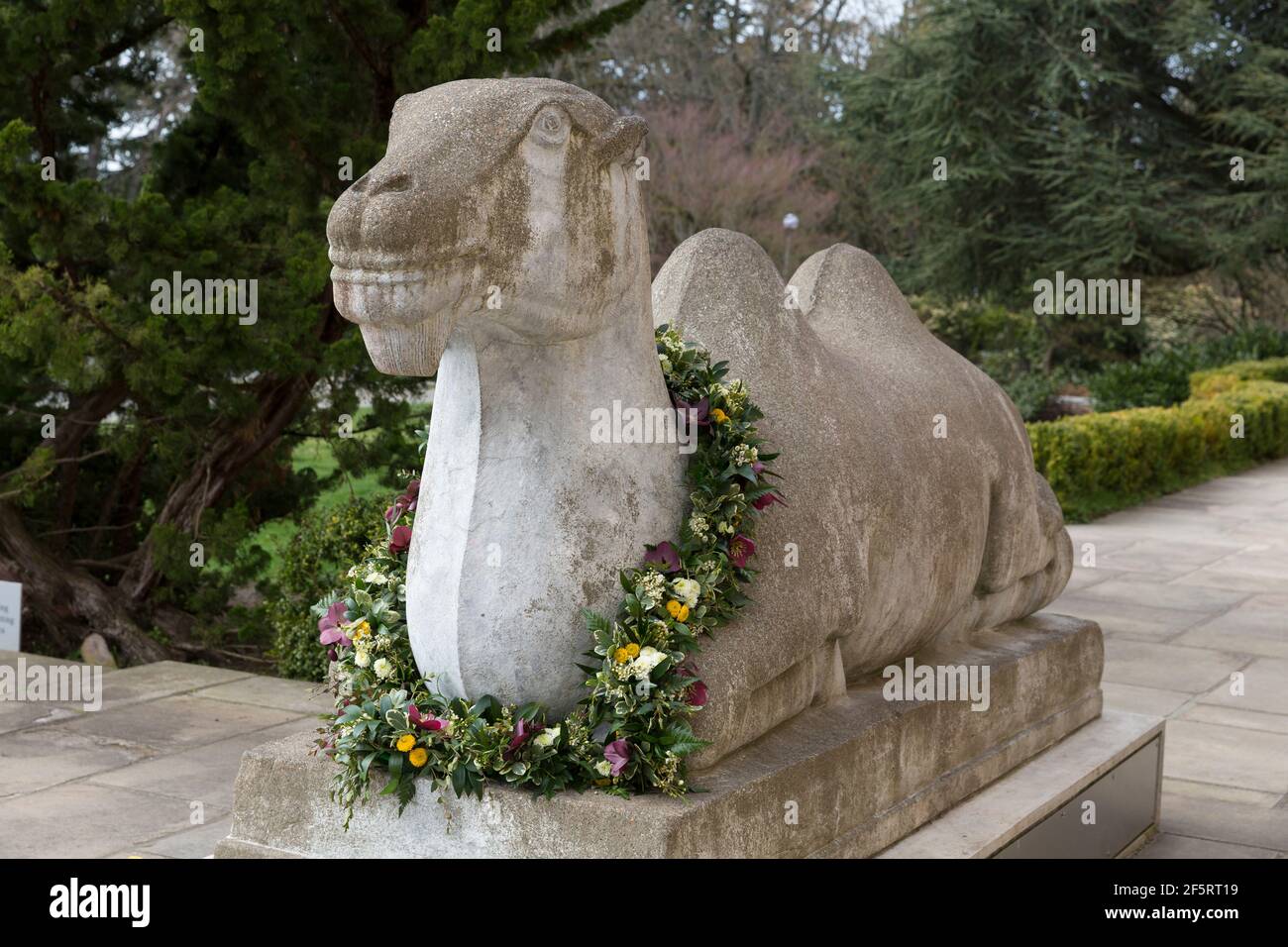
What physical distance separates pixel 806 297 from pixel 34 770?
9.37ft

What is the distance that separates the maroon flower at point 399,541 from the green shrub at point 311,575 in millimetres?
2945

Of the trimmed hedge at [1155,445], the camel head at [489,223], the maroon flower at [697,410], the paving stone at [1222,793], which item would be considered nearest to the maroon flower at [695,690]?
the maroon flower at [697,410]

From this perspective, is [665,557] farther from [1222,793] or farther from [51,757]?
[1222,793]

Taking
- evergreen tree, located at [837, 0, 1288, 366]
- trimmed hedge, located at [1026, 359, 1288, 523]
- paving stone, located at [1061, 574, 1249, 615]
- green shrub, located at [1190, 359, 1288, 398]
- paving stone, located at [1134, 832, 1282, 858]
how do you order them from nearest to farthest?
paving stone, located at [1134, 832, 1282, 858] < paving stone, located at [1061, 574, 1249, 615] < trimmed hedge, located at [1026, 359, 1288, 523] < green shrub, located at [1190, 359, 1288, 398] < evergreen tree, located at [837, 0, 1288, 366]

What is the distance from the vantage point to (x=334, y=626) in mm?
3307

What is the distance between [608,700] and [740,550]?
0.43 meters

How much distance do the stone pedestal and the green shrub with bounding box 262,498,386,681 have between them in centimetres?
308

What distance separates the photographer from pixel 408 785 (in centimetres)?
292

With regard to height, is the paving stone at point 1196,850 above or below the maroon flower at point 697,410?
below

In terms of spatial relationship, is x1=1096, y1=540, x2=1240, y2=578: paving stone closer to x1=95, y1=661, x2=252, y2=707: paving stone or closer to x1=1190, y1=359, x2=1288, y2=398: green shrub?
x1=95, y1=661, x2=252, y2=707: paving stone

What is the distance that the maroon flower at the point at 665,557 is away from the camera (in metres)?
3.01

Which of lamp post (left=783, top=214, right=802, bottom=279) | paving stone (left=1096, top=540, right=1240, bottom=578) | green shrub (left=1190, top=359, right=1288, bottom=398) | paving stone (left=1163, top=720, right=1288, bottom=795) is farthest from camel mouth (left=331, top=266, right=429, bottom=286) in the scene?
lamp post (left=783, top=214, right=802, bottom=279)

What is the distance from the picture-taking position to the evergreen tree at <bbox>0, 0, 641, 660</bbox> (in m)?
6.23

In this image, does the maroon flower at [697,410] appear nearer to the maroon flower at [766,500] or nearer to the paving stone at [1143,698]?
the maroon flower at [766,500]
